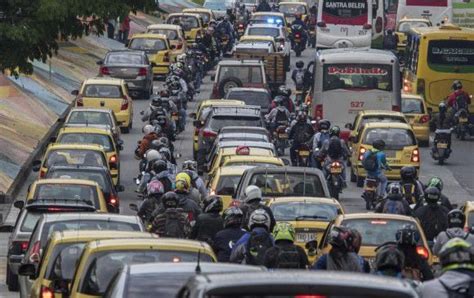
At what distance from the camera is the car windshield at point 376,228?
20562 millimetres

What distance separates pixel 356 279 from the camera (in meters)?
9.62

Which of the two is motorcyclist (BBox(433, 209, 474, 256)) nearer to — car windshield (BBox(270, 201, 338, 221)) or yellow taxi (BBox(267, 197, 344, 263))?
yellow taxi (BBox(267, 197, 344, 263))

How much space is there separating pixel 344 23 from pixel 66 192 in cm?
4267

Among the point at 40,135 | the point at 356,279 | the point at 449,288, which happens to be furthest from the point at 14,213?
the point at 356,279

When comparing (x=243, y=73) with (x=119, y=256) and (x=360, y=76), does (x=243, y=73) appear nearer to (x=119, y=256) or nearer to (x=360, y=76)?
(x=360, y=76)

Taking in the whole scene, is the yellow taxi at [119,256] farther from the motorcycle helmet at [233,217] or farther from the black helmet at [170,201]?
the black helmet at [170,201]

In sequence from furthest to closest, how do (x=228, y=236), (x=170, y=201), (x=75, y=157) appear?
(x=75, y=157) → (x=170, y=201) → (x=228, y=236)

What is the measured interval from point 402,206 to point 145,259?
1057 cm

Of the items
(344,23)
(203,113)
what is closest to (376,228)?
(203,113)

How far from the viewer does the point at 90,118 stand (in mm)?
41031

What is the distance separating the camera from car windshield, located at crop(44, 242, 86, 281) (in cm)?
1573

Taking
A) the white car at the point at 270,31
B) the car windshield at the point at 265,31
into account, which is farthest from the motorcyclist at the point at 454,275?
the car windshield at the point at 265,31

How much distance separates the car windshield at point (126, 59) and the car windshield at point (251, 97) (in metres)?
9.36

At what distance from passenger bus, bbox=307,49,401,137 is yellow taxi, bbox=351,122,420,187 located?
6288 millimetres
